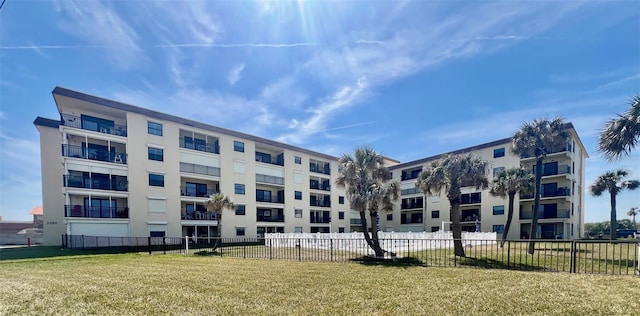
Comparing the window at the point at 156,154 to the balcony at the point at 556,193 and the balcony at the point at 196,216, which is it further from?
the balcony at the point at 556,193

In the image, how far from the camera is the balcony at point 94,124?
2505 cm

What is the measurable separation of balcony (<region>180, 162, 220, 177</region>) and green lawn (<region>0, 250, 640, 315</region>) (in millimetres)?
21474

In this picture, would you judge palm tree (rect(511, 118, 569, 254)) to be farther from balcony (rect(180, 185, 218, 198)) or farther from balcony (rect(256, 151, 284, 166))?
balcony (rect(180, 185, 218, 198))

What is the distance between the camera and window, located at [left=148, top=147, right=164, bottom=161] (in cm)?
2867

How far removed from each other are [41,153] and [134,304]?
31.9m

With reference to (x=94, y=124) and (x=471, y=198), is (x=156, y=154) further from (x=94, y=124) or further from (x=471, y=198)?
(x=471, y=198)

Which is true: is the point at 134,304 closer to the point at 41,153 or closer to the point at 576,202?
the point at 41,153

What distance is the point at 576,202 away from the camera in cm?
3438

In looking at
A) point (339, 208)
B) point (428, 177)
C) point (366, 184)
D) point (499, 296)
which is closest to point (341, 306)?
point (499, 296)

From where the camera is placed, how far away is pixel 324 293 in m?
7.02

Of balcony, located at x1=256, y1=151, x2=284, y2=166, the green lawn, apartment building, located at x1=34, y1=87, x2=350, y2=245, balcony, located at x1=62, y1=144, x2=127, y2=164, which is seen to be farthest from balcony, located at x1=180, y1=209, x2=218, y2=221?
the green lawn

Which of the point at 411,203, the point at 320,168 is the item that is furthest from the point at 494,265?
the point at 411,203

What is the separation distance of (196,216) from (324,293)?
90.1ft

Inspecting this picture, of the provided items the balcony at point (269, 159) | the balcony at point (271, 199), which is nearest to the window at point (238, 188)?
the balcony at point (271, 199)
